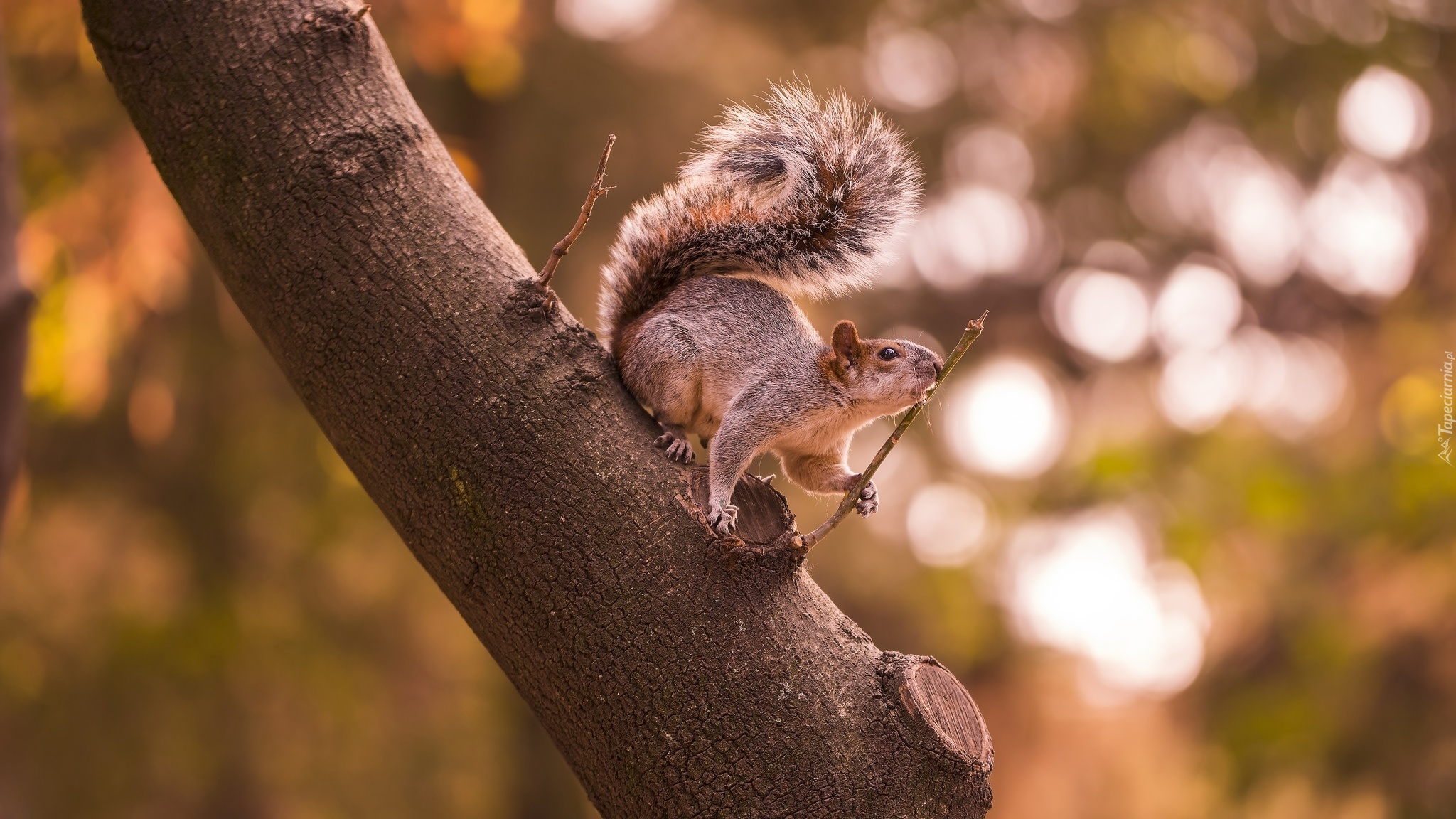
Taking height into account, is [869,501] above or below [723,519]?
above

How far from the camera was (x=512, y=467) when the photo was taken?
5.13 feet

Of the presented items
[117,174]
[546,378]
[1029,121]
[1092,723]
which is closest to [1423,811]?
[1092,723]

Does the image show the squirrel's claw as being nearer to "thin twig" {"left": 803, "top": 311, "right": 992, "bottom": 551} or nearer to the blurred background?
"thin twig" {"left": 803, "top": 311, "right": 992, "bottom": 551}

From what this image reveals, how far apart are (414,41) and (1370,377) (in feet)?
18.2

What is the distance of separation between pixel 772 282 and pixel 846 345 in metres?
0.23

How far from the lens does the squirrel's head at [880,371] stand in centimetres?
247

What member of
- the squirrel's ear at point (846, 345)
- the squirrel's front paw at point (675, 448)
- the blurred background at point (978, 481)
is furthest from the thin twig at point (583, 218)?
the blurred background at point (978, 481)

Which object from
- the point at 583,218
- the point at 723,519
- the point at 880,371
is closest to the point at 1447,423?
the point at 880,371

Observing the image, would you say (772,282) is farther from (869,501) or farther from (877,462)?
(877,462)

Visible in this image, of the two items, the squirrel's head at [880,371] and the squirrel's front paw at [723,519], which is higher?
the squirrel's head at [880,371]

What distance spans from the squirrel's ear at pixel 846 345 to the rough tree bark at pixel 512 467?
35.0 inches

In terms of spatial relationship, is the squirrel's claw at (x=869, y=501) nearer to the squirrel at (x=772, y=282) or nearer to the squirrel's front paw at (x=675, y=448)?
the squirrel at (x=772, y=282)

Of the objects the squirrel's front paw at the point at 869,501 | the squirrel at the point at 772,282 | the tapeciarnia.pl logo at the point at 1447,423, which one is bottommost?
the squirrel's front paw at the point at 869,501

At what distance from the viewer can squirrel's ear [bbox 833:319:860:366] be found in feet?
8.12
